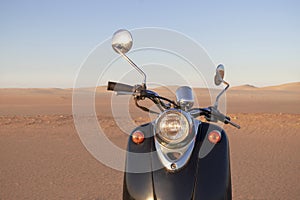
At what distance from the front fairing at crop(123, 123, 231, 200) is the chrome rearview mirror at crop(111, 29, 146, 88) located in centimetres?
68

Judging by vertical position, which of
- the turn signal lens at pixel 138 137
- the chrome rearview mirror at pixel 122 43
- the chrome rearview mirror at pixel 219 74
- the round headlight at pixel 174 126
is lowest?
the turn signal lens at pixel 138 137

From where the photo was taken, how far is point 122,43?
271cm

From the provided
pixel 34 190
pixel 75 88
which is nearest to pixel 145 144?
pixel 75 88

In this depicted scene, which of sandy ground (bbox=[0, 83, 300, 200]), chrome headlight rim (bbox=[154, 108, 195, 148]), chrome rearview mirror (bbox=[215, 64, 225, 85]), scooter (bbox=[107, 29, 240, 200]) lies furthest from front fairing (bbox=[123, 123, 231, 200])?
sandy ground (bbox=[0, 83, 300, 200])

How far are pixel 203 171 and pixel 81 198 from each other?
3.06 metres

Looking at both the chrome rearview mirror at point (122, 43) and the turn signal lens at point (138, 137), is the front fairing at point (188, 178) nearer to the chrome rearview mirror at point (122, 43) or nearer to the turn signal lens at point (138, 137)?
the turn signal lens at point (138, 137)

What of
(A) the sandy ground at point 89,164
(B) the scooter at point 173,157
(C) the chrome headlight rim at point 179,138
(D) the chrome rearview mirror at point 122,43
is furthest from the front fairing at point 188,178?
(A) the sandy ground at point 89,164

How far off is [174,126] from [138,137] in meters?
0.48

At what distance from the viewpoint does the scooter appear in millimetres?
2521

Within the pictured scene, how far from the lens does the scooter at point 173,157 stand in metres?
2.52

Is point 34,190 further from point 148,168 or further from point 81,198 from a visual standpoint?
point 148,168

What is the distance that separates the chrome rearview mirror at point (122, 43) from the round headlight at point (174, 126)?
0.48 m

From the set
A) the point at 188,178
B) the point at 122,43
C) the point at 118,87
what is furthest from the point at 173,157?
the point at 122,43

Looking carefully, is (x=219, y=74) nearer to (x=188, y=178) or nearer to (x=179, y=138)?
(x=179, y=138)
